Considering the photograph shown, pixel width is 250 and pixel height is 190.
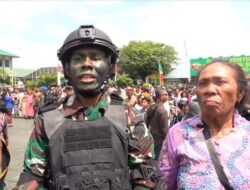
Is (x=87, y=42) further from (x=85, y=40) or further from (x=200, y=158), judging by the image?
(x=200, y=158)

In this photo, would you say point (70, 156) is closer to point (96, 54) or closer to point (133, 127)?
point (133, 127)

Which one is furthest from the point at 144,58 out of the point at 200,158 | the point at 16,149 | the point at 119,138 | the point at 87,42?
the point at 200,158

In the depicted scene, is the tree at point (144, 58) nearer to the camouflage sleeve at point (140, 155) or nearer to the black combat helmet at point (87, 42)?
the black combat helmet at point (87, 42)

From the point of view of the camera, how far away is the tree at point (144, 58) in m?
59.8

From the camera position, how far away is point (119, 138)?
79.4 inches

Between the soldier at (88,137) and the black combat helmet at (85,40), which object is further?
the black combat helmet at (85,40)

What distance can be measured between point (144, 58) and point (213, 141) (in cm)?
5867

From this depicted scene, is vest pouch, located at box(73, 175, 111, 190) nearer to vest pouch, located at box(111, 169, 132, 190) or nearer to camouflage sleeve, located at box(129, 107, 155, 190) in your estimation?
vest pouch, located at box(111, 169, 132, 190)

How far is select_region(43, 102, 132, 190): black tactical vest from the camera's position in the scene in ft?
6.25

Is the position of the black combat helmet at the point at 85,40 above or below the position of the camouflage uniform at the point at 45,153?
above

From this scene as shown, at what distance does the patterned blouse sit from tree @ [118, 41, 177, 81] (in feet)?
189

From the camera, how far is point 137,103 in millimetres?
10016

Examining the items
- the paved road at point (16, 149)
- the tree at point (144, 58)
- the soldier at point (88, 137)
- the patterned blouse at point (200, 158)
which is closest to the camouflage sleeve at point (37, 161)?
the soldier at point (88, 137)

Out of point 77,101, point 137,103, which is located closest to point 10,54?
point 137,103
